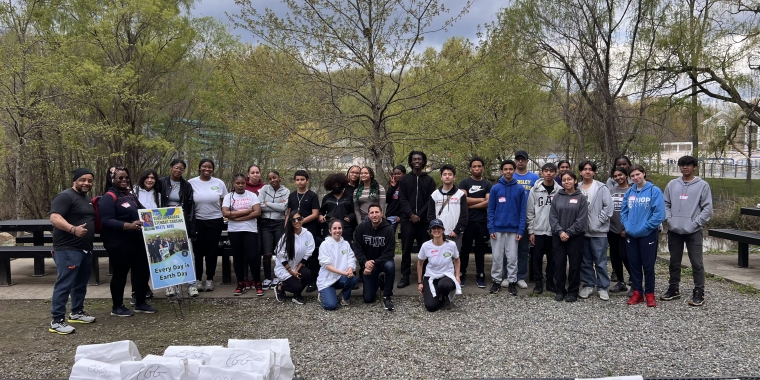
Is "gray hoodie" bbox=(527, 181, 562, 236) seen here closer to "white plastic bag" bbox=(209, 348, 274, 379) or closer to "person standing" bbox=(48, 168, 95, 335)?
"white plastic bag" bbox=(209, 348, 274, 379)

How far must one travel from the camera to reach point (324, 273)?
5.50 meters

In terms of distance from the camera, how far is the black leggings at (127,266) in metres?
4.88

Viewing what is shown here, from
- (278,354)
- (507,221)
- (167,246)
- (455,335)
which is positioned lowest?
(455,335)

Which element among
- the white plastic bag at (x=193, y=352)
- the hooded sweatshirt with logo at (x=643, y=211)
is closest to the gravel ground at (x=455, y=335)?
the white plastic bag at (x=193, y=352)

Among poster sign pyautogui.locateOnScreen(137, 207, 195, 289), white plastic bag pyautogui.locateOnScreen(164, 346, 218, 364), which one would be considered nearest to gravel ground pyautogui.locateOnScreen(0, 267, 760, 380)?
poster sign pyautogui.locateOnScreen(137, 207, 195, 289)

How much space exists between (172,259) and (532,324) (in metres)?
3.80

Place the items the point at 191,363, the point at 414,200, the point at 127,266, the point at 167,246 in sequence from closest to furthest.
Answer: the point at 191,363 → the point at 127,266 → the point at 167,246 → the point at 414,200

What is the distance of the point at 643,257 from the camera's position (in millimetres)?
5316

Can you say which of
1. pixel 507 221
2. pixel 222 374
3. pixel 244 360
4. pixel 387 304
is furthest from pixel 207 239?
pixel 507 221

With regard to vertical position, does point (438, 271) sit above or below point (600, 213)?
below

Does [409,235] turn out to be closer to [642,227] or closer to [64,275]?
[642,227]

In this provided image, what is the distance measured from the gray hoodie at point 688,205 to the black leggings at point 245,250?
15.7 ft

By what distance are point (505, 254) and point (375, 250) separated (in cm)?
166

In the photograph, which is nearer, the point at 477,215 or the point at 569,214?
the point at 569,214
